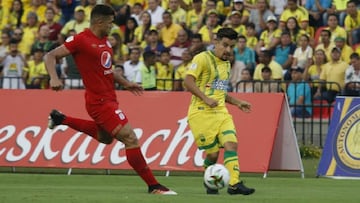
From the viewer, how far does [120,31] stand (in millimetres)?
28656

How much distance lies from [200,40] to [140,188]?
10.2 metres

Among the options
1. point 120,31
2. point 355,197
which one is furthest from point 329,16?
point 355,197

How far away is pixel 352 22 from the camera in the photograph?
26.6 meters

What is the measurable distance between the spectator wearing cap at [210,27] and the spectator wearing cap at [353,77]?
13.3 feet

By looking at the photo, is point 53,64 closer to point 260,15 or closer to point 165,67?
point 165,67

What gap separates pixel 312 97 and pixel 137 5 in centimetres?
692

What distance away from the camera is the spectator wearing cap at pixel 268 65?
2536 centimetres

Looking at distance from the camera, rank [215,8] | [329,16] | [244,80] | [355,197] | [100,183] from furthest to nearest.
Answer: [215,8], [329,16], [244,80], [100,183], [355,197]

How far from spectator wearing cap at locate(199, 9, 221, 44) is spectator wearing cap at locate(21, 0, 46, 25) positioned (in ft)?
16.6

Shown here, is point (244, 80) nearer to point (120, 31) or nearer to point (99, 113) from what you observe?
point (120, 31)

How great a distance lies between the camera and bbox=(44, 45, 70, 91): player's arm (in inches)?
549

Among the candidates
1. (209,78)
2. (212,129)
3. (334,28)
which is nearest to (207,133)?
(212,129)

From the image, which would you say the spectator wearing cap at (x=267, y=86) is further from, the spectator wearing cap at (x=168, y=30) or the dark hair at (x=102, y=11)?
the dark hair at (x=102, y=11)

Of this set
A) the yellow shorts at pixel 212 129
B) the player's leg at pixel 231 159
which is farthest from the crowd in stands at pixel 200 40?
the player's leg at pixel 231 159
